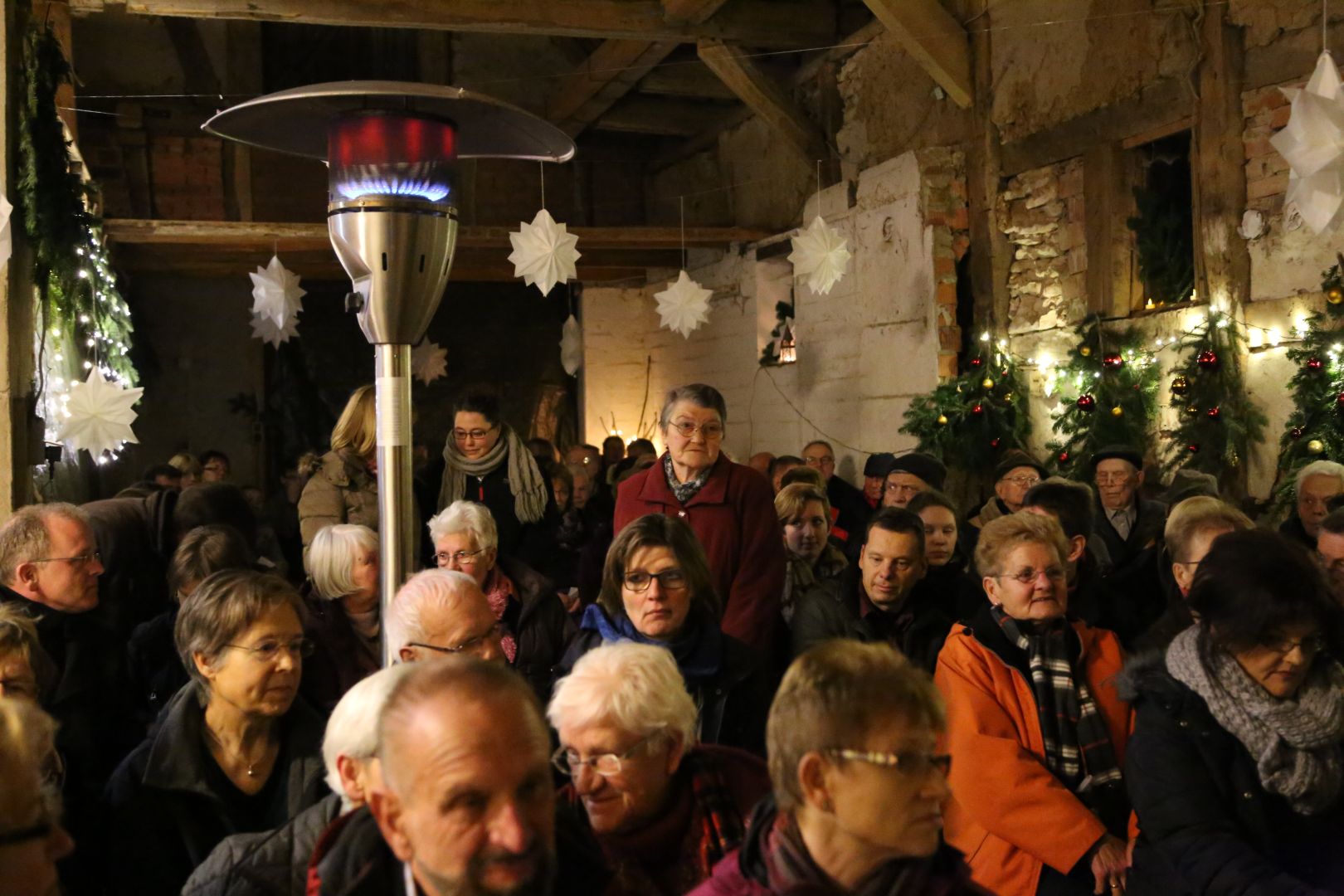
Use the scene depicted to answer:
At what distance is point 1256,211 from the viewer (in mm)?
6516

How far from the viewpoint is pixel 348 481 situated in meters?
4.69

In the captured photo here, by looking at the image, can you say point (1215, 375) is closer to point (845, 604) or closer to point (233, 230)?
point (845, 604)

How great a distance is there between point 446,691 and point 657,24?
305 inches

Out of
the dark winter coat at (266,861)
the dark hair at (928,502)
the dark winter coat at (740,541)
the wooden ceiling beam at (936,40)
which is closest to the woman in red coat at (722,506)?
the dark winter coat at (740,541)

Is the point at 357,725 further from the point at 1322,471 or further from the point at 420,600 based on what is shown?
the point at 1322,471

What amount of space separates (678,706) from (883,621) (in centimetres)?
161

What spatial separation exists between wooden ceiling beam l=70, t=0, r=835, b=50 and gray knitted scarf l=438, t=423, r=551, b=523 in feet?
13.5

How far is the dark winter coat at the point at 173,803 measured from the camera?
2443 millimetres

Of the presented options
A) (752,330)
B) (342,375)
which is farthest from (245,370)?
(752,330)

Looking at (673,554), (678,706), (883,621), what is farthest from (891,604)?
(678,706)

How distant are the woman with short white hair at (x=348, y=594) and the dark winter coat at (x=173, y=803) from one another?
86 cm

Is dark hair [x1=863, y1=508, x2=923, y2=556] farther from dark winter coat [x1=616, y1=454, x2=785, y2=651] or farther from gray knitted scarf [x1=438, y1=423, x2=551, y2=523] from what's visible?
gray knitted scarf [x1=438, y1=423, x2=551, y2=523]

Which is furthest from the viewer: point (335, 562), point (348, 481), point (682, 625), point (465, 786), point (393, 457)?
point (348, 481)

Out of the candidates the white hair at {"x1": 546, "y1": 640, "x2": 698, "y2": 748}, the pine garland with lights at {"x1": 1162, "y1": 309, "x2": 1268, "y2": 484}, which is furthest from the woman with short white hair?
the pine garland with lights at {"x1": 1162, "y1": 309, "x2": 1268, "y2": 484}
